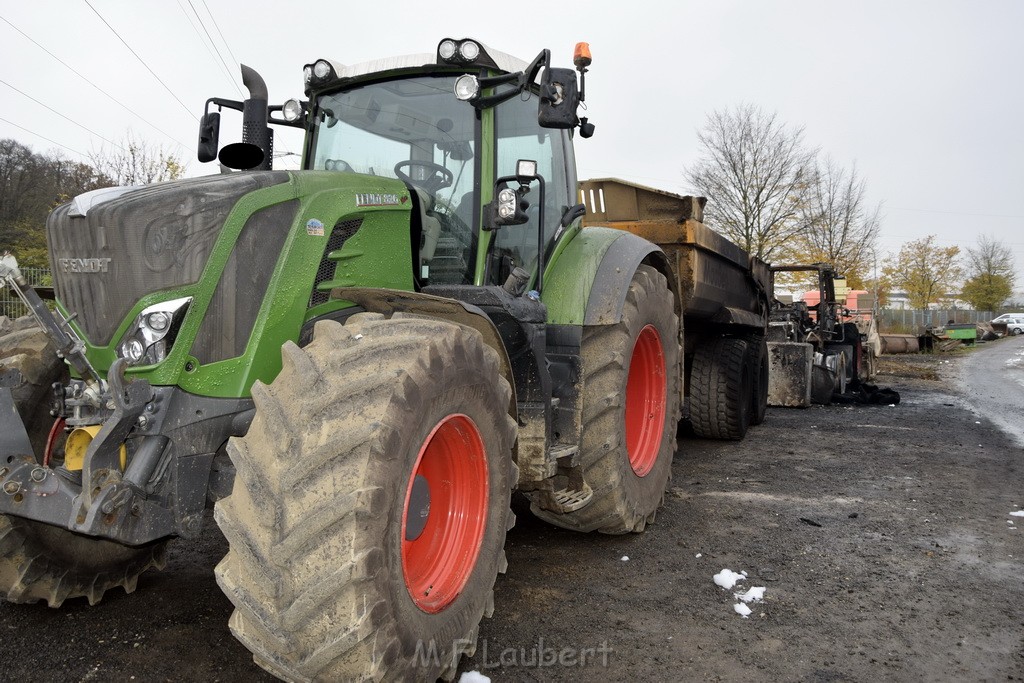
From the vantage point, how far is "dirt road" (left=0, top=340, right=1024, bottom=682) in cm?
320

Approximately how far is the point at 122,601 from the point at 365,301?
1.91 metres

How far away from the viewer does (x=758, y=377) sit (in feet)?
30.2

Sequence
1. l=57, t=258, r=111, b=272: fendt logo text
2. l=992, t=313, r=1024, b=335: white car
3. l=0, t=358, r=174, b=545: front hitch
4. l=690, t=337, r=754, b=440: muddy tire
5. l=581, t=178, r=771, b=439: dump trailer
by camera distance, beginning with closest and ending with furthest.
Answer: l=0, t=358, r=174, b=545: front hitch < l=57, t=258, r=111, b=272: fendt logo text < l=581, t=178, r=771, b=439: dump trailer < l=690, t=337, r=754, b=440: muddy tire < l=992, t=313, r=1024, b=335: white car

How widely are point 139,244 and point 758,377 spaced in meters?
7.54

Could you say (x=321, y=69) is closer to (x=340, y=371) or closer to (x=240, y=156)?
(x=240, y=156)

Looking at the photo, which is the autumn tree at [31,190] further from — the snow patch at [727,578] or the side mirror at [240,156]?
the snow patch at [727,578]

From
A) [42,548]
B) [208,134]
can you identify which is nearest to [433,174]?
[208,134]

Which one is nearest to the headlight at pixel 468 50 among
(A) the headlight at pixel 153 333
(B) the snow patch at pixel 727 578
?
(A) the headlight at pixel 153 333

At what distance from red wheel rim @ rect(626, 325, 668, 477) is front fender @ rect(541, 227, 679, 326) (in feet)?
2.05

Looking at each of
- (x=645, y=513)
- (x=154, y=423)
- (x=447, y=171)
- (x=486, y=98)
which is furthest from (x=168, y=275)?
(x=645, y=513)

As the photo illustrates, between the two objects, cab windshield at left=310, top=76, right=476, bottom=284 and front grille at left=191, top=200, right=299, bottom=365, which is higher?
cab windshield at left=310, top=76, right=476, bottom=284

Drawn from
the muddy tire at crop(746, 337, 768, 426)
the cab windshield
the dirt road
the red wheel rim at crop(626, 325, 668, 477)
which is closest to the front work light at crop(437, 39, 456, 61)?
the cab windshield

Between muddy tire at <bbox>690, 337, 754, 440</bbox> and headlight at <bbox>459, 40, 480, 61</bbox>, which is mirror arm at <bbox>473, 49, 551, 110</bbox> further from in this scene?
muddy tire at <bbox>690, 337, 754, 440</bbox>

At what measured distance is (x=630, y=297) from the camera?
4.62m
